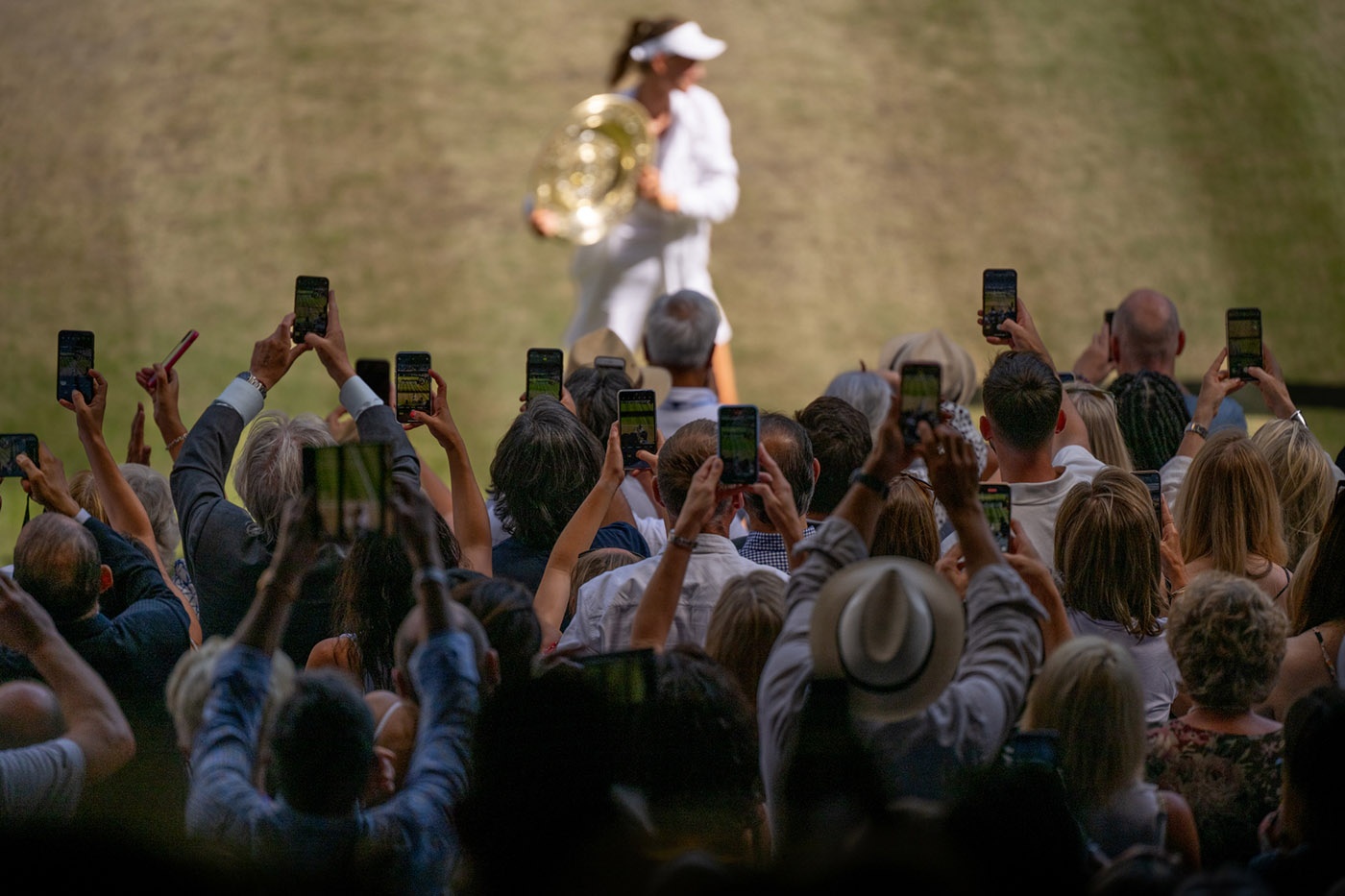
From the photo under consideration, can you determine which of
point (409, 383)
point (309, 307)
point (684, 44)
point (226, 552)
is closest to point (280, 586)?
point (226, 552)

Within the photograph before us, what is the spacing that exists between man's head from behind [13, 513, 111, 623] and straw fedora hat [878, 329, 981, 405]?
304 cm

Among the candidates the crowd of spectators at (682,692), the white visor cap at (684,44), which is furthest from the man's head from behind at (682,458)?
the white visor cap at (684,44)

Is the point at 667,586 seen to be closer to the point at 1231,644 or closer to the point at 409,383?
the point at 1231,644

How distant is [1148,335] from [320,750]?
3.66m

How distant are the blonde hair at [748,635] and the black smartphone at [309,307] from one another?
152cm

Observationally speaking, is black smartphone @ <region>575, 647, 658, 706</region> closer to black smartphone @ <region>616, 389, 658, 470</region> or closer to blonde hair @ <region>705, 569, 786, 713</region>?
blonde hair @ <region>705, 569, 786, 713</region>

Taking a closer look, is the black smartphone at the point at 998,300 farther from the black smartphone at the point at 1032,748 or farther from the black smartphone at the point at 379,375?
the black smartphone at the point at 1032,748

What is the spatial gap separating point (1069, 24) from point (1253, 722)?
8.89 metres

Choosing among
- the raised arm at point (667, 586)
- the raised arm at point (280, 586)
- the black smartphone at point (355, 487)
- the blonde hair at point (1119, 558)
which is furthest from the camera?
the blonde hair at point (1119, 558)

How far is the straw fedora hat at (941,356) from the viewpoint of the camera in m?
5.43

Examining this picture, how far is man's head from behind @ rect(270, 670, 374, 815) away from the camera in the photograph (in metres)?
2.15

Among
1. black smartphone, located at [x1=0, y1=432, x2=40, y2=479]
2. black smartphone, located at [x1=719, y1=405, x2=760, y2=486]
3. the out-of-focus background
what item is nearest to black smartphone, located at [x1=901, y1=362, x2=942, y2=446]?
black smartphone, located at [x1=719, y1=405, x2=760, y2=486]

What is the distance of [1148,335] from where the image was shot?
516 centimetres

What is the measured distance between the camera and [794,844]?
2186mm
